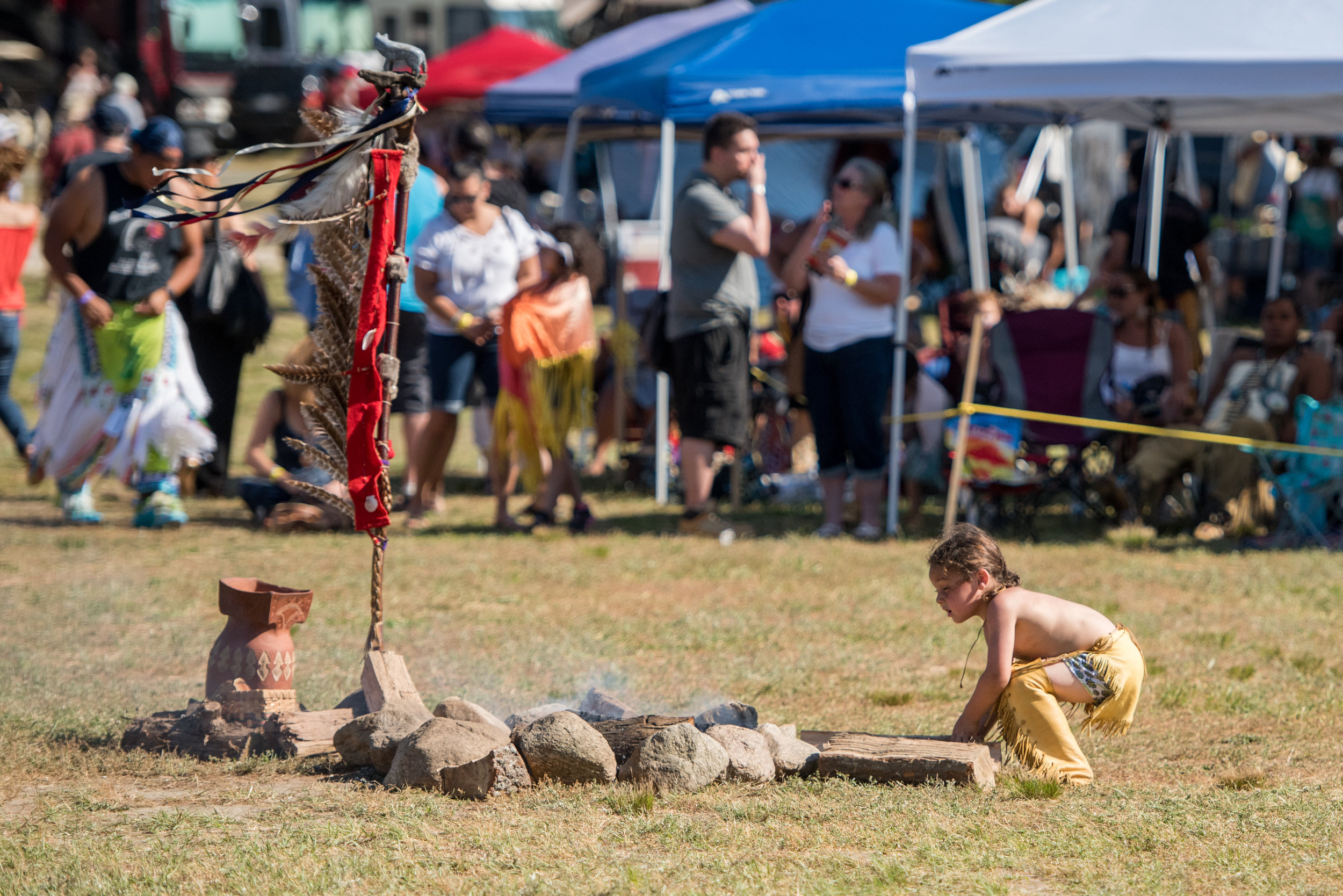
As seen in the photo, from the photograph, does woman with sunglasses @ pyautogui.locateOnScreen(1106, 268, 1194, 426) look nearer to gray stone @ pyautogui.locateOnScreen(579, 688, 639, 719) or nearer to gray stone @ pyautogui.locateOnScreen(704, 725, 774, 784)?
gray stone @ pyautogui.locateOnScreen(579, 688, 639, 719)

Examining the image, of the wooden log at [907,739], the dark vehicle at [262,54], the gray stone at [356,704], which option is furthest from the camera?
the dark vehicle at [262,54]

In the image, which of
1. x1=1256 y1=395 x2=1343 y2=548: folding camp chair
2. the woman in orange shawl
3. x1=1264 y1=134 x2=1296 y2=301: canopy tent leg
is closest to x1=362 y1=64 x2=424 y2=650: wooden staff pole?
the woman in orange shawl

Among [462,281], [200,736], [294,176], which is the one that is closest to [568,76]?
[462,281]

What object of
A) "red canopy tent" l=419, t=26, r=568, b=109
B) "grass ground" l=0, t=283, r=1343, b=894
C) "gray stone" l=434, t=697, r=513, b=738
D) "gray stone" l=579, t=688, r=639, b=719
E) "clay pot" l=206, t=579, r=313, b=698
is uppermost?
"red canopy tent" l=419, t=26, r=568, b=109

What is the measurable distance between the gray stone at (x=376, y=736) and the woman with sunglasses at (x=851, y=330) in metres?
3.84

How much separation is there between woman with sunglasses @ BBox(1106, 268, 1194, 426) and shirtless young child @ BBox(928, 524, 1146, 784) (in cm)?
411

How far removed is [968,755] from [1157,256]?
22.0 ft

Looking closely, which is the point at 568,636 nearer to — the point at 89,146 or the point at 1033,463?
the point at 1033,463

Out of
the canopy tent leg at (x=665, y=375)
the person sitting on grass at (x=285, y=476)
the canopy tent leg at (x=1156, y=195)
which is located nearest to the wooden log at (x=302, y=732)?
the person sitting on grass at (x=285, y=476)

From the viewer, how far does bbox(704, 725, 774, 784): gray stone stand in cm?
389

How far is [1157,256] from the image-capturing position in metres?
9.73

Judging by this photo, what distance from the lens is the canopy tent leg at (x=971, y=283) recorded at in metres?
7.26

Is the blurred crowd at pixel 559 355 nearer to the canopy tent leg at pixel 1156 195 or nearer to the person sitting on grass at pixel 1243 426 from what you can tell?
the person sitting on grass at pixel 1243 426

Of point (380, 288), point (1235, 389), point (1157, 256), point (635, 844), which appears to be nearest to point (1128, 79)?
point (1235, 389)
